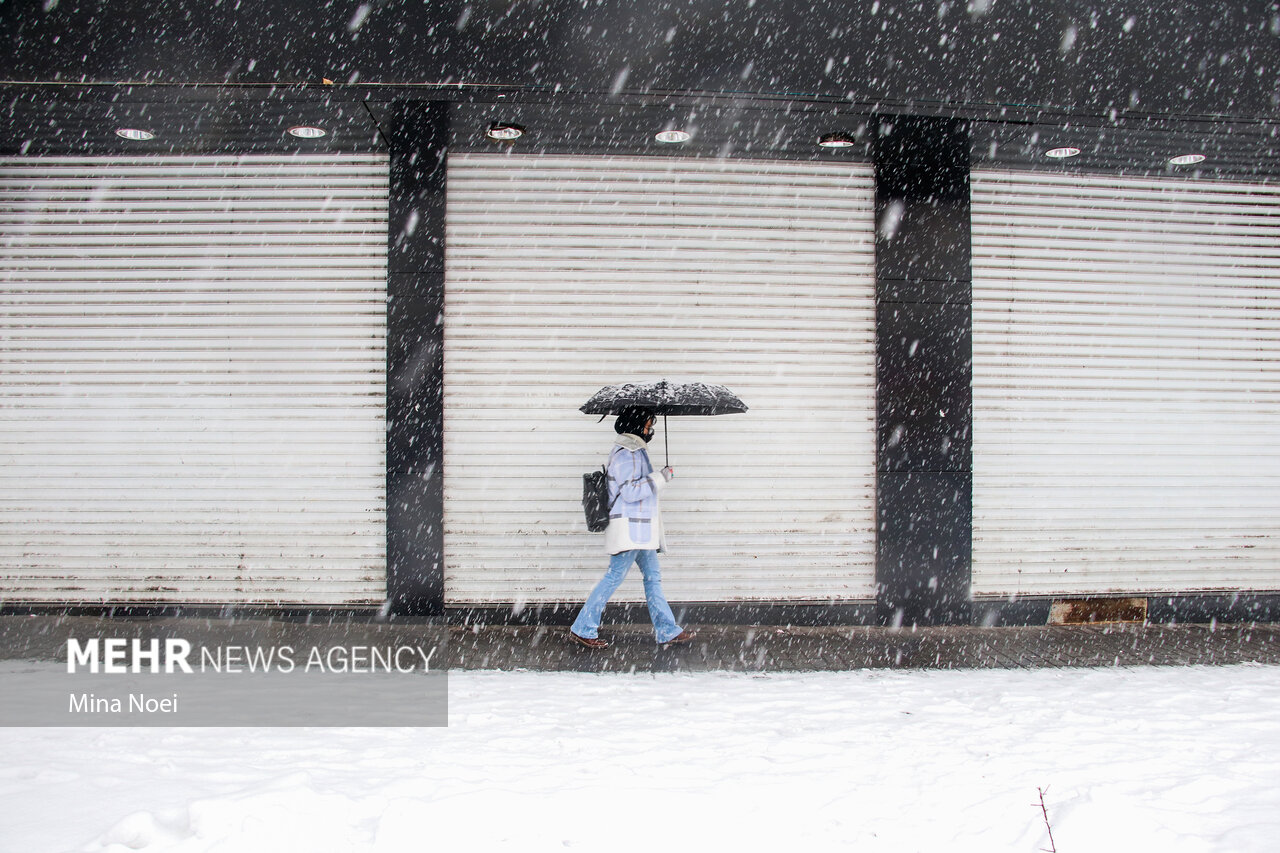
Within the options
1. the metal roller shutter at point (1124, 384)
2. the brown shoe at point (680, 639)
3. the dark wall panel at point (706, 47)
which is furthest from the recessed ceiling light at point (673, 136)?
the brown shoe at point (680, 639)

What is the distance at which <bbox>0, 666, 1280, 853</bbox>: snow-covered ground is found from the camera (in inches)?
127

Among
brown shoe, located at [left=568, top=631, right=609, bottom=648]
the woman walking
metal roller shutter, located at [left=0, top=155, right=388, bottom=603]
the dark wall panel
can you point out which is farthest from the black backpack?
the dark wall panel

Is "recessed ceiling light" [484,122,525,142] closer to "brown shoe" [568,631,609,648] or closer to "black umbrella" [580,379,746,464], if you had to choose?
"black umbrella" [580,379,746,464]

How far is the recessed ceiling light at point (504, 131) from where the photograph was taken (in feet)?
21.4

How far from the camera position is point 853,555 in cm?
717

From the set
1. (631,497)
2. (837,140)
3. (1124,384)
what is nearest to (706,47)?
(837,140)

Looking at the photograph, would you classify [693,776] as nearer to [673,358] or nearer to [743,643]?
[743,643]

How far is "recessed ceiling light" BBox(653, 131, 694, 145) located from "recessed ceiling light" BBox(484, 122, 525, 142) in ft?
3.88

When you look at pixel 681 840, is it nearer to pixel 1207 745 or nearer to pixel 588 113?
pixel 1207 745

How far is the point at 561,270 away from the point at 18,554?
5.61 metres

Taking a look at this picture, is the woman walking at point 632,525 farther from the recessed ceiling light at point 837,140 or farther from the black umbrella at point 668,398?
the recessed ceiling light at point 837,140

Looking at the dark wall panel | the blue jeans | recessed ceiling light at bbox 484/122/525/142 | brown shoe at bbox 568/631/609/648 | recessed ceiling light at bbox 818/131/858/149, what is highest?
the dark wall panel

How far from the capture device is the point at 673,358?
23.4ft

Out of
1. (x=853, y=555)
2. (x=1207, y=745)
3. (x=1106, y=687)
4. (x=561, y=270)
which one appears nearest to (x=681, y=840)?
(x=1207, y=745)
